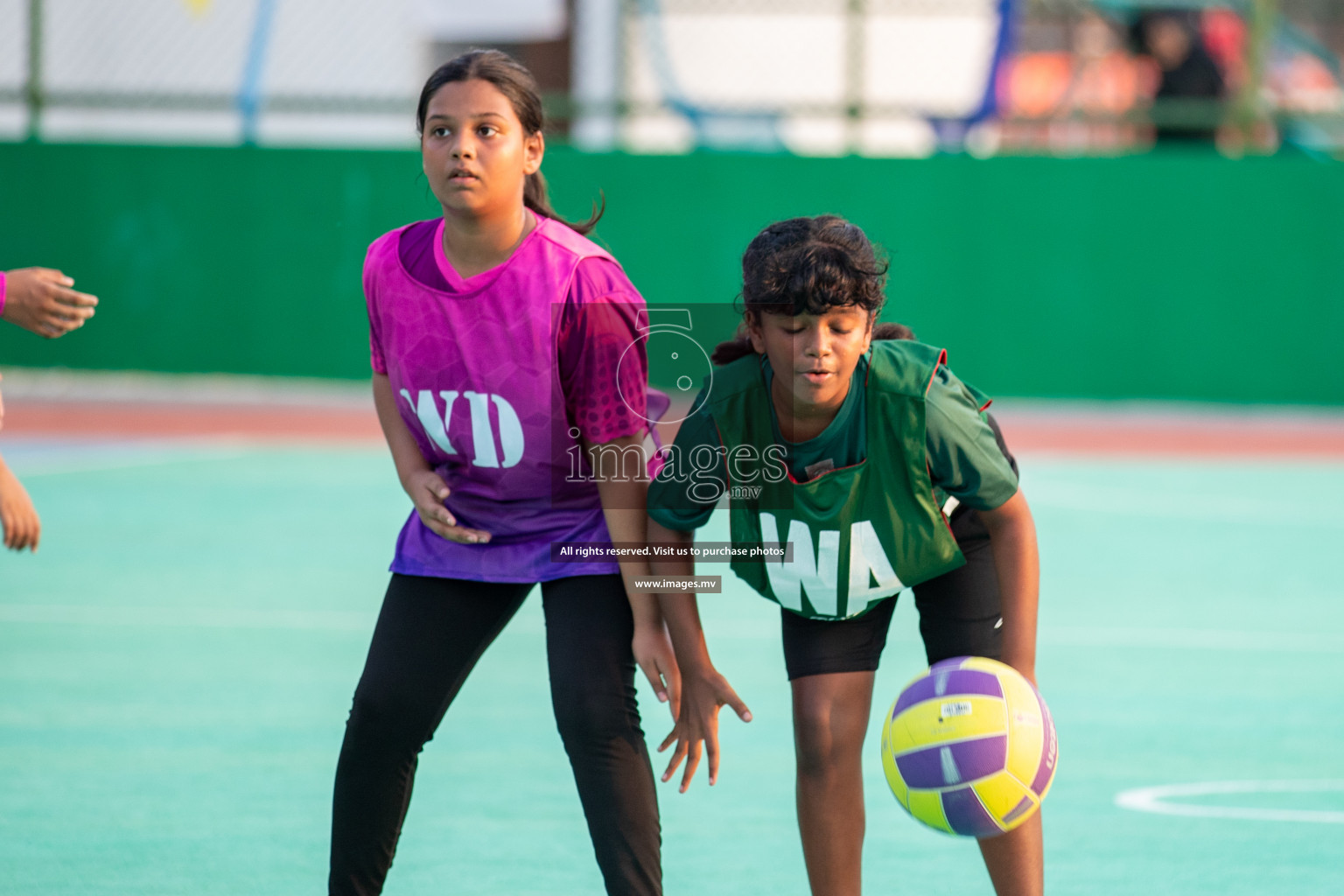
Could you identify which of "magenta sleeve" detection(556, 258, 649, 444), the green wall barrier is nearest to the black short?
"magenta sleeve" detection(556, 258, 649, 444)

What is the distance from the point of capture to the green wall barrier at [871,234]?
43.8 feet

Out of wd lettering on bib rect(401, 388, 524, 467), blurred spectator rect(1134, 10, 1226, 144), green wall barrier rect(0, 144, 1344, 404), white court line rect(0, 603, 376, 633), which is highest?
blurred spectator rect(1134, 10, 1226, 144)

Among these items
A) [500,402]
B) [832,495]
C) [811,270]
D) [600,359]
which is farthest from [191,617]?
[811,270]

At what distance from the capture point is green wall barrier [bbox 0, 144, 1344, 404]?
43.8 feet

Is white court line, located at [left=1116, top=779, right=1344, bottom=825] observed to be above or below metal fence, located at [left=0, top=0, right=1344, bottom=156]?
below

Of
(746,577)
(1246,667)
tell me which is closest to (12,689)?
(746,577)

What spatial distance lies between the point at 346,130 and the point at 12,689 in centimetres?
944

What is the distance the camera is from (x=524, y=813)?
14.3 feet

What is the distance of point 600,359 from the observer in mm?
3258

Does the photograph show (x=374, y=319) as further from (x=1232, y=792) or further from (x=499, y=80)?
(x=1232, y=792)

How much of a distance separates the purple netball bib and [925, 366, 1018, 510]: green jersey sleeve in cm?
59

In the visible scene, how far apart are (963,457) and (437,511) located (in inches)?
38.9

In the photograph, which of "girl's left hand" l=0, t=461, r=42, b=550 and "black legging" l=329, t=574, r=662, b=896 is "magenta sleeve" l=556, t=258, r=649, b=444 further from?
"girl's left hand" l=0, t=461, r=42, b=550

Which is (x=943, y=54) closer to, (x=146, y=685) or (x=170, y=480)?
(x=170, y=480)
